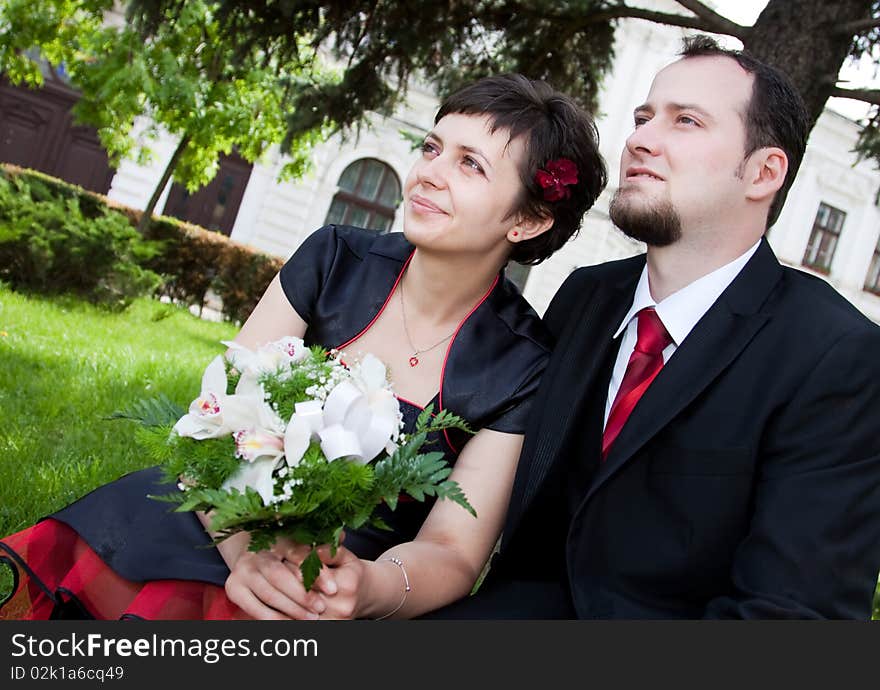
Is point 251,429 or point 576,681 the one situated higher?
point 251,429

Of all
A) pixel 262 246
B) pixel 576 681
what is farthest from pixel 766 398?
pixel 262 246

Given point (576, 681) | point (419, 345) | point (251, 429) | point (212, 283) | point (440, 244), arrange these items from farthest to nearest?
point (212, 283) → point (419, 345) → point (440, 244) → point (576, 681) → point (251, 429)

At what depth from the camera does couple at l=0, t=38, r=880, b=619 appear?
82.8 inches

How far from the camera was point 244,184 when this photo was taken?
2186 centimetres

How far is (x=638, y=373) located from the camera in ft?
8.25

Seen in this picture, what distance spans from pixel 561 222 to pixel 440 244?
0.62 meters

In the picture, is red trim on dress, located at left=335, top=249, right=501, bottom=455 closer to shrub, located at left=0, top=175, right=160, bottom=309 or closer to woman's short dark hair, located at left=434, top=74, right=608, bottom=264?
woman's short dark hair, located at left=434, top=74, right=608, bottom=264

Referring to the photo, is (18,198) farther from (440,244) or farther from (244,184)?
(244,184)

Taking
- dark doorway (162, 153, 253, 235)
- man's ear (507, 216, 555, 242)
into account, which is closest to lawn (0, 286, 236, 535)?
man's ear (507, 216, 555, 242)

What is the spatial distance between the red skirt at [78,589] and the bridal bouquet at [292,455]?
1.40 ft

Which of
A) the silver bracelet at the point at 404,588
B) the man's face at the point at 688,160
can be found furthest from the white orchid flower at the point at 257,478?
the man's face at the point at 688,160

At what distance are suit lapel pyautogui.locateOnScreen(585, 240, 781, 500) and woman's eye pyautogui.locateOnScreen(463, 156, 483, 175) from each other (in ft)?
2.87

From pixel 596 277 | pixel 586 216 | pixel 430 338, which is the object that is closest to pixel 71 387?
pixel 430 338

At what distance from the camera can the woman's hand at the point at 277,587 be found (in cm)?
192
